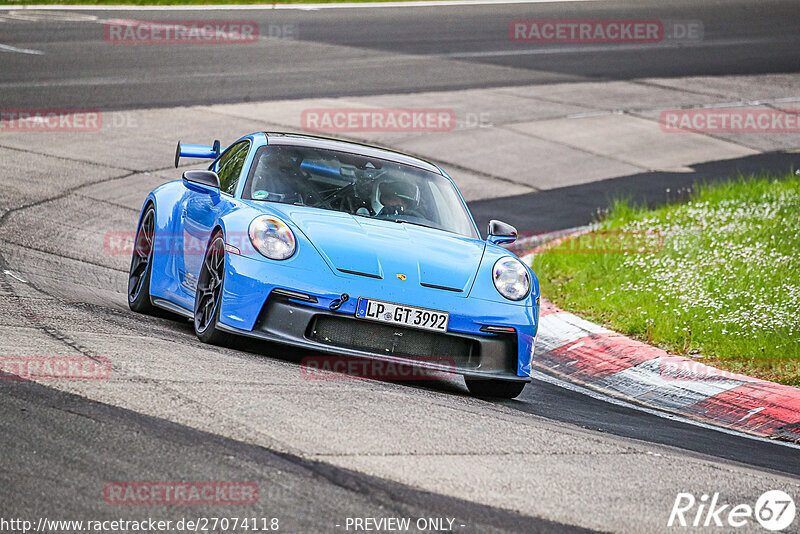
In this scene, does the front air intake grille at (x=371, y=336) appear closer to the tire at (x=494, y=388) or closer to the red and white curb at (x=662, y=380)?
the tire at (x=494, y=388)

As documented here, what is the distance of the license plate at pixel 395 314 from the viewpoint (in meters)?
6.15

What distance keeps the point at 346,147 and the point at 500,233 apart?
1238mm

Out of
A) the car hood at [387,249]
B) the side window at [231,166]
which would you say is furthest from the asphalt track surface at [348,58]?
the car hood at [387,249]

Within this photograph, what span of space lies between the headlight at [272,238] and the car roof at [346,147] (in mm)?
1324

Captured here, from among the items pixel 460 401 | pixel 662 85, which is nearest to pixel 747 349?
pixel 460 401

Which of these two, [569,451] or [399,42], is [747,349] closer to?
[569,451]

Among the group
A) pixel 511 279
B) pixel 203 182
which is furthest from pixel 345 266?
pixel 203 182

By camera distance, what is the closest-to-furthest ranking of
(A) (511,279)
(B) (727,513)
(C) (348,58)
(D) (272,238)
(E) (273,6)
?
(B) (727,513) < (D) (272,238) < (A) (511,279) < (C) (348,58) < (E) (273,6)

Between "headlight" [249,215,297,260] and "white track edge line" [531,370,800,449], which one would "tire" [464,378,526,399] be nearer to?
"white track edge line" [531,370,800,449]

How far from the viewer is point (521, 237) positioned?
40.8 ft

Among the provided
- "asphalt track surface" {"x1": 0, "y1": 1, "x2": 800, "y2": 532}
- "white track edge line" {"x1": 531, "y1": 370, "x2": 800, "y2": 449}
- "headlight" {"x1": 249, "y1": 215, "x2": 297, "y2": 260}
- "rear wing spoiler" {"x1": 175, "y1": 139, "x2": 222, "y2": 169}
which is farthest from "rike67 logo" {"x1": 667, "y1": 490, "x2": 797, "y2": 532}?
"rear wing spoiler" {"x1": 175, "y1": 139, "x2": 222, "y2": 169}

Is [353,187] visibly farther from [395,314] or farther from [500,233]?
[395,314]

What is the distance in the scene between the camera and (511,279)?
6.73 metres

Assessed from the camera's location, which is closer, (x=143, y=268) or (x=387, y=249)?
(x=387, y=249)
